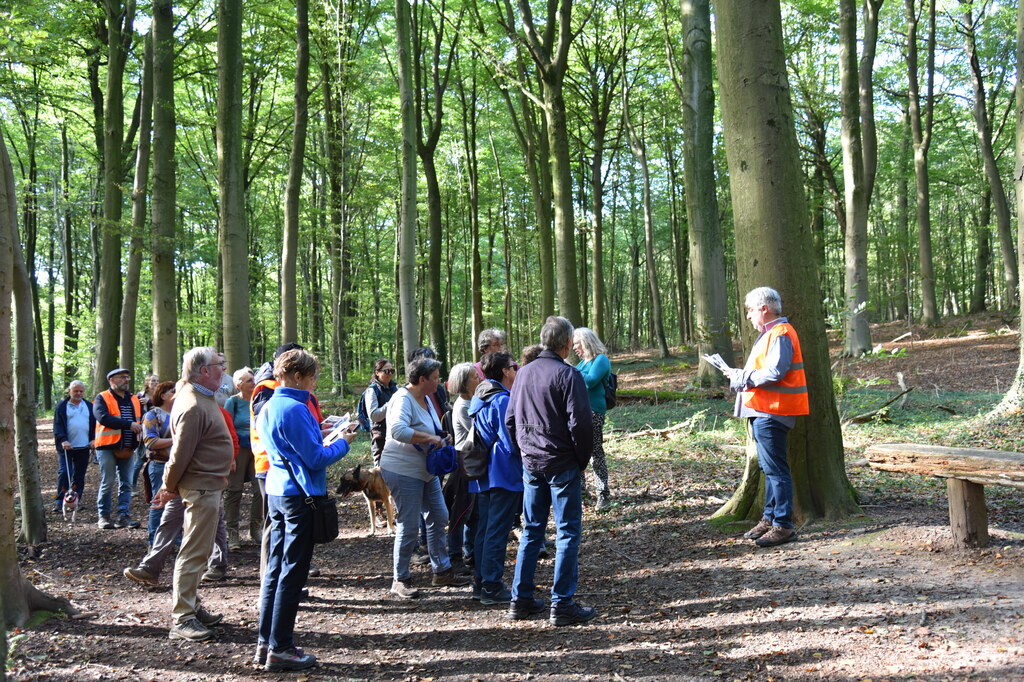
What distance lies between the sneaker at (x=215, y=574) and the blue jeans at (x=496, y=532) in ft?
8.51

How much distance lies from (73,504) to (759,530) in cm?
891

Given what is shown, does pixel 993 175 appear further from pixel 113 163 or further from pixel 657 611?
pixel 113 163

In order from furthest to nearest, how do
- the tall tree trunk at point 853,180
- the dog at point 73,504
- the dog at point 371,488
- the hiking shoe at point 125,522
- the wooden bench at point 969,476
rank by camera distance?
1. the tall tree trunk at point 853,180
2. the dog at point 73,504
3. the hiking shoe at point 125,522
4. the dog at point 371,488
5. the wooden bench at point 969,476

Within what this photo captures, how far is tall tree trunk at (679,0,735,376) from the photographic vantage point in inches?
517

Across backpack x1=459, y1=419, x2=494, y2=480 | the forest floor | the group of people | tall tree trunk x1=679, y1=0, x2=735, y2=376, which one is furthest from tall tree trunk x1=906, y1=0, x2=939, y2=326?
backpack x1=459, y1=419, x2=494, y2=480

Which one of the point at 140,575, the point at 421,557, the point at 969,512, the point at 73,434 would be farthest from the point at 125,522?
the point at 969,512

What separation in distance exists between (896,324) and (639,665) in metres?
24.5

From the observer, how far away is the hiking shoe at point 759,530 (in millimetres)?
5566

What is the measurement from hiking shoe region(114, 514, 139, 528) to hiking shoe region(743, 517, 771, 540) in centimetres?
706

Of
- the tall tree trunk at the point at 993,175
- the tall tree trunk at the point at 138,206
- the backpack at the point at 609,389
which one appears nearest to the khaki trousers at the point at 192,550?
the backpack at the point at 609,389

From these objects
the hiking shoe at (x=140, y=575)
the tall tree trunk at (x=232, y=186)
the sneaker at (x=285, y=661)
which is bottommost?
the sneaker at (x=285, y=661)

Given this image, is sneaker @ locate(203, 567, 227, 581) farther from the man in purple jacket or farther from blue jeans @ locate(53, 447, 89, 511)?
blue jeans @ locate(53, 447, 89, 511)

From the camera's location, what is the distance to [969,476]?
4578mm

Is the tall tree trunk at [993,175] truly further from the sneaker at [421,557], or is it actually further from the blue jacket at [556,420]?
the blue jacket at [556,420]
